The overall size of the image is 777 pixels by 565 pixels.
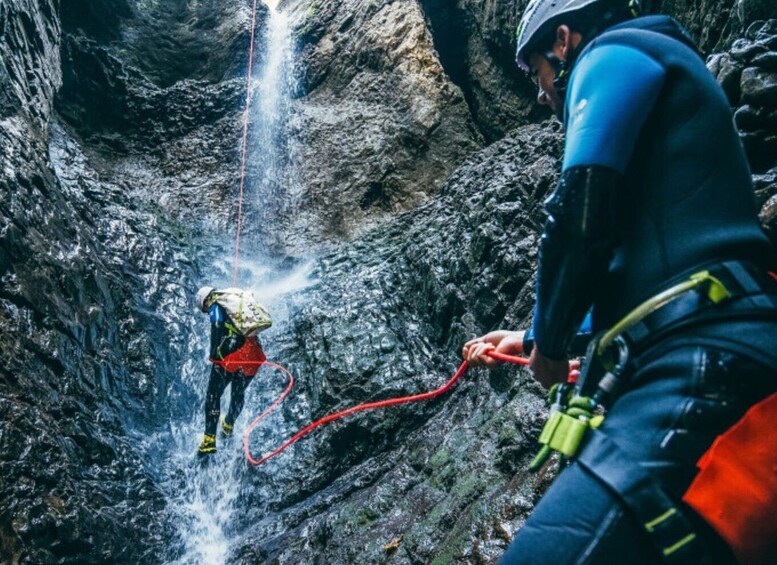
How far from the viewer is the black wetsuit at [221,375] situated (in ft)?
19.9

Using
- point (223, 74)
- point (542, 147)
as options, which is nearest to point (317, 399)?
point (542, 147)

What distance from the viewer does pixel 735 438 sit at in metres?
1.01

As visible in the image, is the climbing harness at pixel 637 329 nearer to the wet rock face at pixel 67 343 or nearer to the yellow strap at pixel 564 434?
the yellow strap at pixel 564 434

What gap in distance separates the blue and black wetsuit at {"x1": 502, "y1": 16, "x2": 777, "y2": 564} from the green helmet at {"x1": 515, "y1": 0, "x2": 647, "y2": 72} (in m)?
0.25

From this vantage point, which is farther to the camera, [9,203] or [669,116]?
[9,203]

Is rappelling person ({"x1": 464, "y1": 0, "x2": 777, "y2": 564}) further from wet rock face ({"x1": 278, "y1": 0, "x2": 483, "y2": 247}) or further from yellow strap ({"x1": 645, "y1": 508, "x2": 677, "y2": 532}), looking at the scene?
wet rock face ({"x1": 278, "y1": 0, "x2": 483, "y2": 247})

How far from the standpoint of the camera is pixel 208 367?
7617 mm

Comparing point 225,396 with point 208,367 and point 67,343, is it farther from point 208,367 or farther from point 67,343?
point 67,343

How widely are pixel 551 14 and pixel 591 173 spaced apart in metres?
0.82

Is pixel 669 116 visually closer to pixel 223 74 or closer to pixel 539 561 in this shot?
pixel 539 561

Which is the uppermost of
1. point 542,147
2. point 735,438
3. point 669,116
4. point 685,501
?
point 669,116

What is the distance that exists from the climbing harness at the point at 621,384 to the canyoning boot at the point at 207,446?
5.66 meters

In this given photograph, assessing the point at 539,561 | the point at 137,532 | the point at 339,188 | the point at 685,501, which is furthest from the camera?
the point at 339,188

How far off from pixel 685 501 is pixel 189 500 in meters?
5.83
